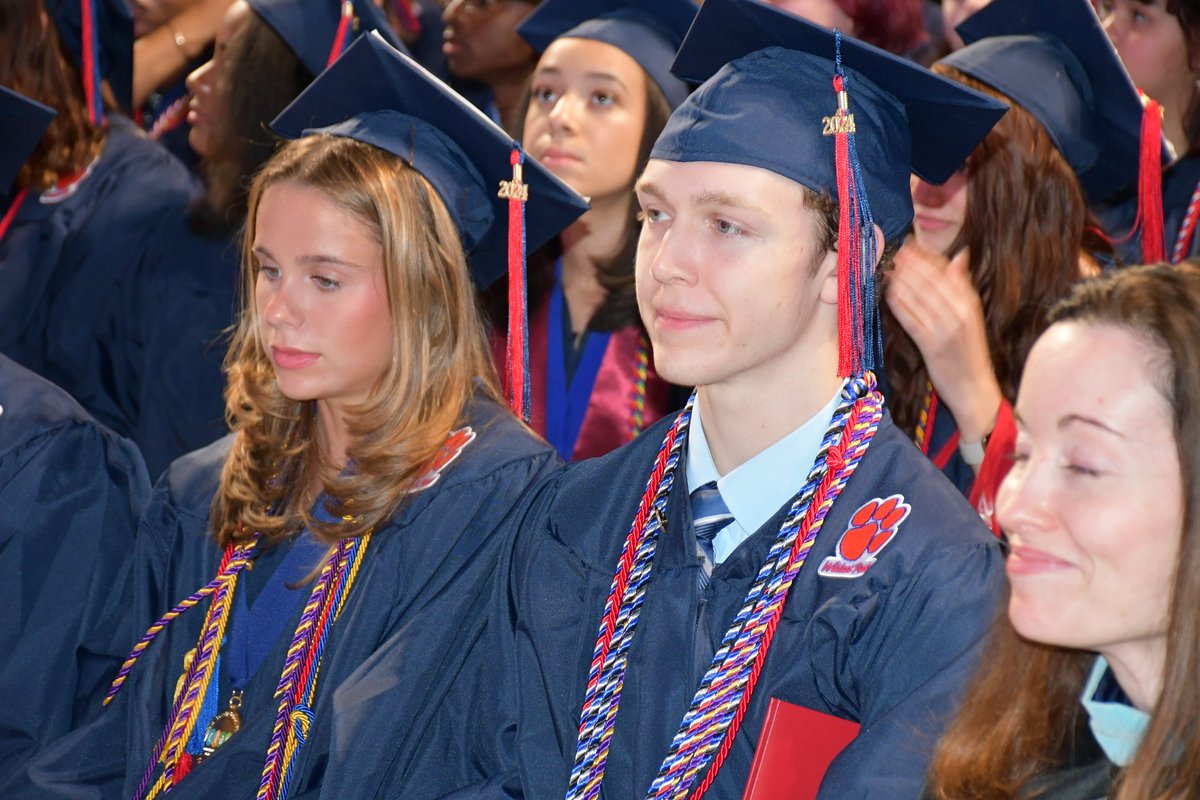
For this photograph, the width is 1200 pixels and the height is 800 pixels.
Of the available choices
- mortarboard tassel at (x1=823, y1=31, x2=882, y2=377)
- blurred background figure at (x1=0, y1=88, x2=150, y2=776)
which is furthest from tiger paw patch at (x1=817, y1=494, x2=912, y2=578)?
blurred background figure at (x1=0, y1=88, x2=150, y2=776)

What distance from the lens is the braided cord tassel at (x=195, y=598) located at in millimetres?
2852

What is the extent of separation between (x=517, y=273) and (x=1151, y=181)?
1414mm

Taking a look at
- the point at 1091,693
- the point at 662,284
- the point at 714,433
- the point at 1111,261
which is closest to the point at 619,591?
the point at 714,433

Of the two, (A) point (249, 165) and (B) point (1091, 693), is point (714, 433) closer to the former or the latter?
(B) point (1091, 693)

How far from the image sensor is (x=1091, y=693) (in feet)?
6.10

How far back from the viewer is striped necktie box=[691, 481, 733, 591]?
230 centimetres

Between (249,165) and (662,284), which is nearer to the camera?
(662,284)

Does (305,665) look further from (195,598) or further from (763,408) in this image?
(763,408)

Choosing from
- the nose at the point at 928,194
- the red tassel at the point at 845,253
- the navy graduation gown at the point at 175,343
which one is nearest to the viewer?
→ the red tassel at the point at 845,253

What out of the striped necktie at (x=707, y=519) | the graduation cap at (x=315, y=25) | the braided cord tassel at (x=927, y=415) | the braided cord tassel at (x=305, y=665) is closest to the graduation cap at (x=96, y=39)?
the graduation cap at (x=315, y=25)

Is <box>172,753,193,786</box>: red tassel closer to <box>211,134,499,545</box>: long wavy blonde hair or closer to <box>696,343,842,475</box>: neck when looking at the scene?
<box>211,134,499,545</box>: long wavy blonde hair

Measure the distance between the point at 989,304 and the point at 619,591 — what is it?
1.35m

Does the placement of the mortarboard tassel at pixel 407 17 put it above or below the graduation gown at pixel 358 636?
above

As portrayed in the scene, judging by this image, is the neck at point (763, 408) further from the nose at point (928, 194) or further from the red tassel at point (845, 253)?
the nose at point (928, 194)
